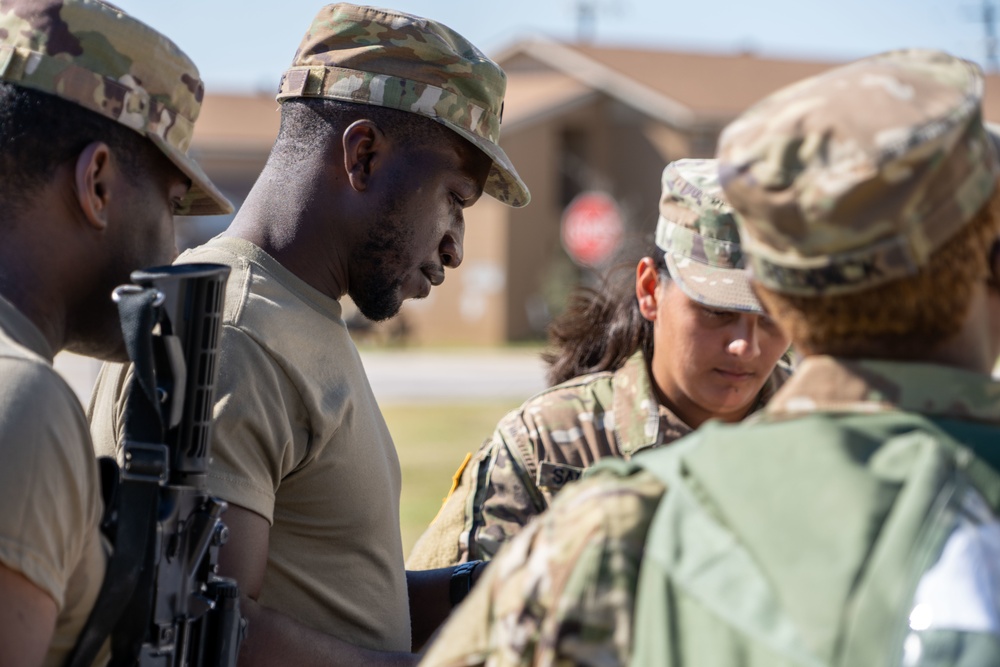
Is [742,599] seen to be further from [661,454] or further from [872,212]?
[872,212]

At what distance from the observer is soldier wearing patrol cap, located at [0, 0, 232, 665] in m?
1.80

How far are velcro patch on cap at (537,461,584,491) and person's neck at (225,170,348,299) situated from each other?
2.72 ft

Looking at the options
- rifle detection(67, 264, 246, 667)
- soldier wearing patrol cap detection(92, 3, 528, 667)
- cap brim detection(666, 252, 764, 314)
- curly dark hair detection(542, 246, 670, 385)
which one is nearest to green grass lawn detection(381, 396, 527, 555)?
curly dark hair detection(542, 246, 670, 385)

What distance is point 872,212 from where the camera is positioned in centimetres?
154

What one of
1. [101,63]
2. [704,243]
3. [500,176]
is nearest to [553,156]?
[704,243]

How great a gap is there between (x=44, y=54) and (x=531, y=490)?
5.57 feet

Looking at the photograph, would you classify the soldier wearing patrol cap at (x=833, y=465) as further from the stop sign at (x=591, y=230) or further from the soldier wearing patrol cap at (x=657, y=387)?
the stop sign at (x=591, y=230)

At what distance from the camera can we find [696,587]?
1.50 metres

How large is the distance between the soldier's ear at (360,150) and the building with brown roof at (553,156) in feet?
102

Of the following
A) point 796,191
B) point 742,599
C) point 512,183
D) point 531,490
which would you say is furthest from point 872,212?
point 531,490

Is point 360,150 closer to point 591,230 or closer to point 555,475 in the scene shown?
point 555,475

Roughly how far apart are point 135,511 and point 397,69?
46.7 inches

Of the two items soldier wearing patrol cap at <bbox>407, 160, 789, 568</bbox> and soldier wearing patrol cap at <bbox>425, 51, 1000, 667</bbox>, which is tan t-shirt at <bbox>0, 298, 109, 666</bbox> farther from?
soldier wearing patrol cap at <bbox>407, 160, 789, 568</bbox>

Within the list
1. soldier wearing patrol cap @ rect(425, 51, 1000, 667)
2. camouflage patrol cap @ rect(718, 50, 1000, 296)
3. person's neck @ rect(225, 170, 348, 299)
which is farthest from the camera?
person's neck @ rect(225, 170, 348, 299)
